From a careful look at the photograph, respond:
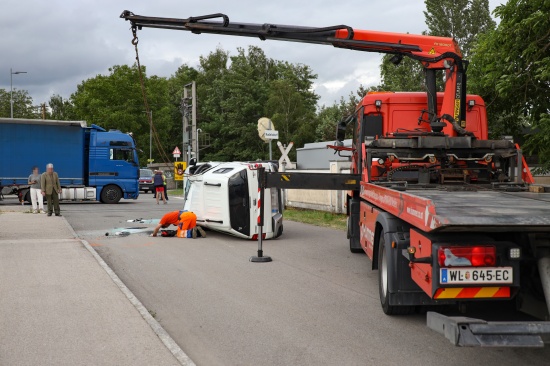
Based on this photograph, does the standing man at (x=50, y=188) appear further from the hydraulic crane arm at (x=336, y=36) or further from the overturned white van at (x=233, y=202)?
the hydraulic crane arm at (x=336, y=36)

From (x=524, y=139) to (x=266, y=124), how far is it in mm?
7931

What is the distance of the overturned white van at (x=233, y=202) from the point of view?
13.7 metres

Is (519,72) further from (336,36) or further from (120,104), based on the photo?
(120,104)

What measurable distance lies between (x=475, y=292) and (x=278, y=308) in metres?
2.82

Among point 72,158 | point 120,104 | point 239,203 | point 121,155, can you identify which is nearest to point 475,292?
point 239,203

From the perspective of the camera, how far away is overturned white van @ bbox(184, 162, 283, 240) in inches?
540

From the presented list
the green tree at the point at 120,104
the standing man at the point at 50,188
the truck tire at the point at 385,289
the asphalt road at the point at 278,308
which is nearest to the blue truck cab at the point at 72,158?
the standing man at the point at 50,188

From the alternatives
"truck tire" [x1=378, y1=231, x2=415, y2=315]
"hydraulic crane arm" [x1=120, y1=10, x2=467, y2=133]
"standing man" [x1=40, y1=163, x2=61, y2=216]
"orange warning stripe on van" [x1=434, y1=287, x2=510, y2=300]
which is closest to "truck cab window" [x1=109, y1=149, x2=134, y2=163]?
"standing man" [x1=40, y1=163, x2=61, y2=216]

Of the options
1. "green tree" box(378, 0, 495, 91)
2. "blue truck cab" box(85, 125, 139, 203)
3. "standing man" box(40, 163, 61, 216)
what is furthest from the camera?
"green tree" box(378, 0, 495, 91)

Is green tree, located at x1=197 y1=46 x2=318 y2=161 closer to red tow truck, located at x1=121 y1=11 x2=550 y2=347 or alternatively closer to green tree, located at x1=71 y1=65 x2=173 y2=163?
green tree, located at x1=71 y1=65 x2=173 y2=163

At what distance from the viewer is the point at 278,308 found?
7418mm

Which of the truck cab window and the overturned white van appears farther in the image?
the truck cab window

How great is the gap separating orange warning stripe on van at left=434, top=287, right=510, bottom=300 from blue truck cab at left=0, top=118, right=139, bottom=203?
25444mm

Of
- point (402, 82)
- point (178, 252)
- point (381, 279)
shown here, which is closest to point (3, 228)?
point (178, 252)
